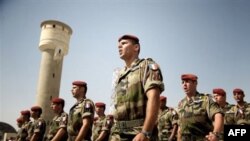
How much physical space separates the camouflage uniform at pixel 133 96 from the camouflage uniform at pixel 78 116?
2.04 metres

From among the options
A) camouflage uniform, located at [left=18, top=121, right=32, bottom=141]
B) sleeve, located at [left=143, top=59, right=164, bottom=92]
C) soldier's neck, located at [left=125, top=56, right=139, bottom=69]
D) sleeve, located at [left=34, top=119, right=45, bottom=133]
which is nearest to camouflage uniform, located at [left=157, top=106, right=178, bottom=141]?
sleeve, located at [left=34, top=119, right=45, bottom=133]

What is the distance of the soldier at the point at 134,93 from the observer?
2818 mm

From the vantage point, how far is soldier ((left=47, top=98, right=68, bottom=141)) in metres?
5.73

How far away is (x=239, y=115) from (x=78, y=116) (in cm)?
484

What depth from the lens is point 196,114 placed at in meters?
4.48

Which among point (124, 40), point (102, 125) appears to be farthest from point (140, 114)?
point (102, 125)

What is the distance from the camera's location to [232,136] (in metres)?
4.15

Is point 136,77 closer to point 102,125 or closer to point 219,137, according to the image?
point 219,137

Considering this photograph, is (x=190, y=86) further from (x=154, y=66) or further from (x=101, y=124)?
(x=101, y=124)

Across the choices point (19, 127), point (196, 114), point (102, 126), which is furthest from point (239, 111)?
point (19, 127)

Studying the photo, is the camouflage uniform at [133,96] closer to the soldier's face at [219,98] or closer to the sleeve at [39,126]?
the soldier's face at [219,98]

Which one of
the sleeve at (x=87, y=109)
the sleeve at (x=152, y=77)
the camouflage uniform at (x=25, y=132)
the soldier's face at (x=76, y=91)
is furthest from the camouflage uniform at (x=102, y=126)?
the sleeve at (x=152, y=77)

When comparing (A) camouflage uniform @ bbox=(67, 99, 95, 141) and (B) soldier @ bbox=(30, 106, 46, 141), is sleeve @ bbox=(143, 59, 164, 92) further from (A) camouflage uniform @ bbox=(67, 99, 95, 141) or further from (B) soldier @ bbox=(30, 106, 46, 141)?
(B) soldier @ bbox=(30, 106, 46, 141)

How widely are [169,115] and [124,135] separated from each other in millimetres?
4621
